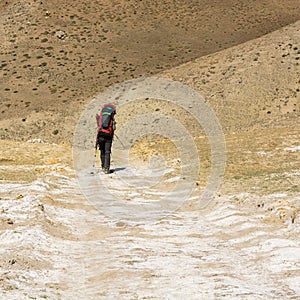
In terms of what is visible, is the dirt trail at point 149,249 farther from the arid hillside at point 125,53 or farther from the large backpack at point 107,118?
the arid hillside at point 125,53

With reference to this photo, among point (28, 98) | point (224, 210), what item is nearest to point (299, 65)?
point (28, 98)

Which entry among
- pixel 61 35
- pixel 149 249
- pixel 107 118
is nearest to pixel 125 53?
pixel 61 35

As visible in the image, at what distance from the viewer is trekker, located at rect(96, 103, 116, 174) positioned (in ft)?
56.0

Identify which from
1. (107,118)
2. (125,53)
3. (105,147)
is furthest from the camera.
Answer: (125,53)

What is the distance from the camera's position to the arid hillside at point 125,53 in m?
50.5

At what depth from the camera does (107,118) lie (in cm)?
1727

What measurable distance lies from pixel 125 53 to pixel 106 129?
5843 cm

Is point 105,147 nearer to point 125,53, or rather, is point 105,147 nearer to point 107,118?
point 107,118

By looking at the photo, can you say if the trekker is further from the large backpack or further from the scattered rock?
the scattered rock

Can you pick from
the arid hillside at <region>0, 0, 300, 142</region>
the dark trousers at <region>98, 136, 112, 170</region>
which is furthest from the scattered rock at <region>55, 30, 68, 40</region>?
the dark trousers at <region>98, 136, 112, 170</region>

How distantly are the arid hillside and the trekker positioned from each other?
25110 mm

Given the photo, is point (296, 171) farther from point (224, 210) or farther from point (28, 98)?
point (28, 98)

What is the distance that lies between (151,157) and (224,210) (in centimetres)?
1022

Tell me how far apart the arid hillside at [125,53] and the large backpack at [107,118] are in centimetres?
2539
